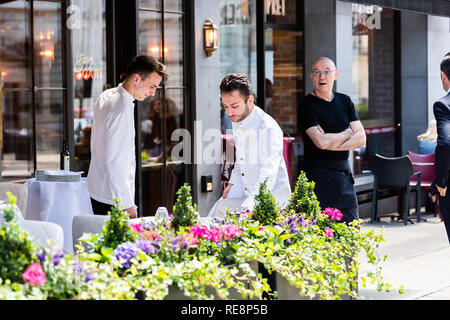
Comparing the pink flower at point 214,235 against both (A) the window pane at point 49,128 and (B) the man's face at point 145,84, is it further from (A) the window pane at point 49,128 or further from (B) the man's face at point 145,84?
(A) the window pane at point 49,128

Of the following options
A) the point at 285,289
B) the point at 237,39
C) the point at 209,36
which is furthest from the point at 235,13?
the point at 285,289

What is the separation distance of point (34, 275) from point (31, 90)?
516cm

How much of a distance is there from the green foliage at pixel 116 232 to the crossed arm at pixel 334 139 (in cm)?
323

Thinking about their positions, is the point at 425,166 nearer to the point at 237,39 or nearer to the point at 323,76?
the point at 237,39

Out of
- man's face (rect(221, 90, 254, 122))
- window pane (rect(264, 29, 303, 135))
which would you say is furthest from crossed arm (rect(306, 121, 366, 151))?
window pane (rect(264, 29, 303, 135))

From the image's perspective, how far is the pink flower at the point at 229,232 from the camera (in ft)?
14.4

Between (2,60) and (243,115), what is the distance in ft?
12.2

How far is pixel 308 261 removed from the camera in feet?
14.9

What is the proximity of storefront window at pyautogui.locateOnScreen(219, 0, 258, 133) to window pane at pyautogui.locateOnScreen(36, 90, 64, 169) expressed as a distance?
2.49 meters

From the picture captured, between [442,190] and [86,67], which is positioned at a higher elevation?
[86,67]

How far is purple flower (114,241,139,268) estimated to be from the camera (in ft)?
12.5

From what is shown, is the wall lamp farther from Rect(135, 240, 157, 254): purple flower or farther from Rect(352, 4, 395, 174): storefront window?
Rect(135, 240, 157, 254): purple flower

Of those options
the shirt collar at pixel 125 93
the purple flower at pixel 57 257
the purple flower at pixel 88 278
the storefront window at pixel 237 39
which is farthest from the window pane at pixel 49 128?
the purple flower at pixel 88 278

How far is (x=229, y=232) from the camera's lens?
4.40m
